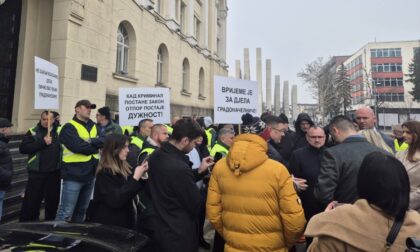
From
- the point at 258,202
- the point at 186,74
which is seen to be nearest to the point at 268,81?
the point at 186,74

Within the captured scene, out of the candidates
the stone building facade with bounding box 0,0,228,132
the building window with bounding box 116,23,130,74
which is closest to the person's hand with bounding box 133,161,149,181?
the stone building facade with bounding box 0,0,228,132

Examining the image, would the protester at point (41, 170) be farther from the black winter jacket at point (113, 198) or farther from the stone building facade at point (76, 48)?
the stone building facade at point (76, 48)

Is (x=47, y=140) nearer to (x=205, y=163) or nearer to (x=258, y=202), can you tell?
(x=205, y=163)

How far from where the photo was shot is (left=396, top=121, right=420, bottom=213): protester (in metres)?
2.62

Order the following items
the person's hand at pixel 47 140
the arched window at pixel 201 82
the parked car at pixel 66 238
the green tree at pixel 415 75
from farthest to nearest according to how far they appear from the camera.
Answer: the green tree at pixel 415 75
the arched window at pixel 201 82
the person's hand at pixel 47 140
the parked car at pixel 66 238

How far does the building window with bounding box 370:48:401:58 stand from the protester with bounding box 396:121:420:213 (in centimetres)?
7523

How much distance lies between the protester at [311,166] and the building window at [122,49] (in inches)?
411

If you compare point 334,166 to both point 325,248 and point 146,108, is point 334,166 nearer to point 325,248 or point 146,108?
point 325,248

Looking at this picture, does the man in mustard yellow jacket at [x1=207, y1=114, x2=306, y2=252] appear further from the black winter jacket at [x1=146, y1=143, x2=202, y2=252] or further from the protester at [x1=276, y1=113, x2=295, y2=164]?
the protester at [x1=276, y1=113, x2=295, y2=164]

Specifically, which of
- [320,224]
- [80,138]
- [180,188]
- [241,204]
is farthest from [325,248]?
[80,138]

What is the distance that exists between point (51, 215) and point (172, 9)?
15.5 metres

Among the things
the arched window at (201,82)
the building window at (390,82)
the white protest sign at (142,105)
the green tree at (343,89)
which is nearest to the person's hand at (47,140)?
the white protest sign at (142,105)

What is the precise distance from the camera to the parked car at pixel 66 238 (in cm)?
212

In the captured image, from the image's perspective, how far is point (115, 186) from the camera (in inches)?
118
